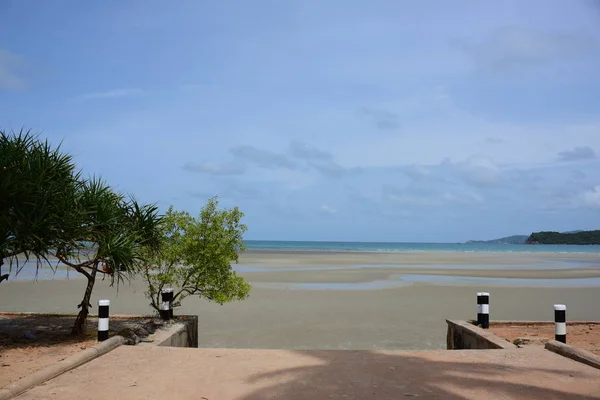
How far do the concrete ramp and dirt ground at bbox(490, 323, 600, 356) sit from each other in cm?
94

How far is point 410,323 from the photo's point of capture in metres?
15.5

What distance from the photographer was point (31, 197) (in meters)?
10.0

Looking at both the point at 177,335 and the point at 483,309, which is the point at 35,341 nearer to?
Result: the point at 177,335

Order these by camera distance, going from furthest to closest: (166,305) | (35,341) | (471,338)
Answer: (166,305), (471,338), (35,341)

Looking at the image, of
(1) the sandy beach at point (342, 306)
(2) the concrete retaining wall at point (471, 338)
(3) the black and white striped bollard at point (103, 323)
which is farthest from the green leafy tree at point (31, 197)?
(2) the concrete retaining wall at point (471, 338)

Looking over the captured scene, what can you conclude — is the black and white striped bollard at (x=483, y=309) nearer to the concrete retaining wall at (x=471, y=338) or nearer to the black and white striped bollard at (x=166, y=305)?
the concrete retaining wall at (x=471, y=338)

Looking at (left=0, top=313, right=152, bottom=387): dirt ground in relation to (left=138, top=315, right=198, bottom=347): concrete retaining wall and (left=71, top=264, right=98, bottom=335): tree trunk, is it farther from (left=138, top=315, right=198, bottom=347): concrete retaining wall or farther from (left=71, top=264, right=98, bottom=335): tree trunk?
(left=138, top=315, right=198, bottom=347): concrete retaining wall

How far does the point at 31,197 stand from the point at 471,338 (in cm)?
875

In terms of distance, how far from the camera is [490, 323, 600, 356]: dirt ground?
32.5ft

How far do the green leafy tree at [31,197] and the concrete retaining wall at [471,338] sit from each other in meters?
8.04

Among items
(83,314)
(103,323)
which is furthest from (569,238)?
(103,323)

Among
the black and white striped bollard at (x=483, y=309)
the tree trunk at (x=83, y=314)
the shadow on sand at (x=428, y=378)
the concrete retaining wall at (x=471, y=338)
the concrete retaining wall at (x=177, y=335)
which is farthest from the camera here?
the black and white striped bollard at (x=483, y=309)

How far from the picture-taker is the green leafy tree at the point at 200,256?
12.7 meters

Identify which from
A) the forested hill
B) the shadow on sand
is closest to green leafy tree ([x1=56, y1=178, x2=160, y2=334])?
the shadow on sand
